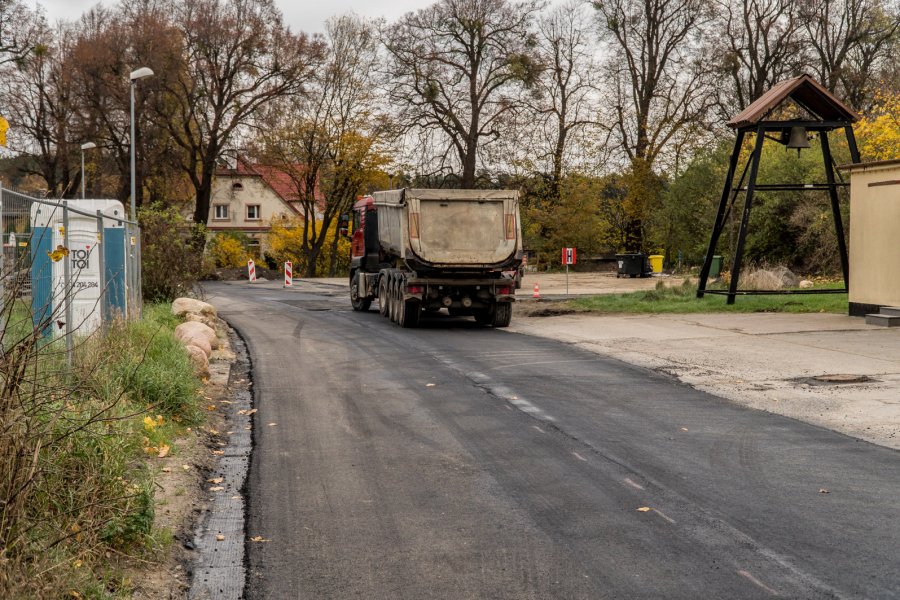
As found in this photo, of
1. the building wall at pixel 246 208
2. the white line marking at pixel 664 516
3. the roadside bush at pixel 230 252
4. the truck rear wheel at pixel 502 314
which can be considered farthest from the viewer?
the building wall at pixel 246 208

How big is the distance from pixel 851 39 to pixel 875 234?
30068mm

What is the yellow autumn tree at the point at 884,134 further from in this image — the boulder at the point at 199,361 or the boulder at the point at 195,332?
the boulder at the point at 199,361

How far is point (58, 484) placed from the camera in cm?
550

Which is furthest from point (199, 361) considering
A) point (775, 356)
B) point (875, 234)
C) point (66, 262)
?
point (875, 234)

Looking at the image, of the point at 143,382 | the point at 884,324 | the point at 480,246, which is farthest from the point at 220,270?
the point at 143,382

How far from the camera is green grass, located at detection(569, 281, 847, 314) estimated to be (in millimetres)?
23719

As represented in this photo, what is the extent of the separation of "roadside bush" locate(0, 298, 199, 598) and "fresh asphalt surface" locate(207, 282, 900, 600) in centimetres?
77

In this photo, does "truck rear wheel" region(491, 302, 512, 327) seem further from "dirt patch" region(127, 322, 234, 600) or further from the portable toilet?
"dirt patch" region(127, 322, 234, 600)

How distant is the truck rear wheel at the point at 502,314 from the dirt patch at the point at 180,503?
36.6 ft

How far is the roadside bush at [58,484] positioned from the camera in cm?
458

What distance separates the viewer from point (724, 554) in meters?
5.72

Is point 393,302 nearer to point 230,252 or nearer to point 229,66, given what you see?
point 229,66

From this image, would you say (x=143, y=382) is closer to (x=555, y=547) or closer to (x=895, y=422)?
(x=555, y=547)

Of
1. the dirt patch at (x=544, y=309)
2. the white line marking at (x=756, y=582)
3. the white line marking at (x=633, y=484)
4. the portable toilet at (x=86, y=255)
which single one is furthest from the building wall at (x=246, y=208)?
the white line marking at (x=756, y=582)
